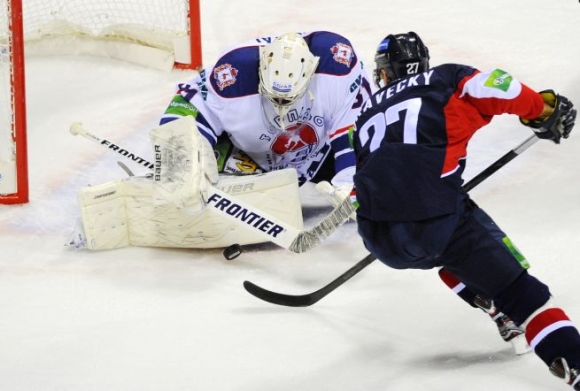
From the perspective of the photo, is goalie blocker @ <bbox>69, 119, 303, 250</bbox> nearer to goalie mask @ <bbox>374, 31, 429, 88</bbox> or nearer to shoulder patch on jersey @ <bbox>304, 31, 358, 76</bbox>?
shoulder patch on jersey @ <bbox>304, 31, 358, 76</bbox>

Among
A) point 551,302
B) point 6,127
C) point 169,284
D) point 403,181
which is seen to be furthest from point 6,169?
point 551,302

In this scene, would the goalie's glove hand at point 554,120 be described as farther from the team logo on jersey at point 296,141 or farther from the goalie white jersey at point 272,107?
the team logo on jersey at point 296,141

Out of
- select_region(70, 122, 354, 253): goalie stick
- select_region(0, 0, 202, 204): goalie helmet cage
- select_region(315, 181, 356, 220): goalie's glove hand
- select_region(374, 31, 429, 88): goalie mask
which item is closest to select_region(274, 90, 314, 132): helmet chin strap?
select_region(315, 181, 356, 220): goalie's glove hand

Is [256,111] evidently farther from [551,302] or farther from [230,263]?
[551,302]

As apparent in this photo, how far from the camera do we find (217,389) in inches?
105

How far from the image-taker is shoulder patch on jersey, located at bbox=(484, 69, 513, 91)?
7.89 feet

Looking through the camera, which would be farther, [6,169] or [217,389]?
[6,169]

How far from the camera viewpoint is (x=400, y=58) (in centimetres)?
276

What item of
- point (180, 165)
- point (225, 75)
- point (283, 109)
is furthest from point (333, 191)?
point (180, 165)

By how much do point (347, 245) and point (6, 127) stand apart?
4.37ft

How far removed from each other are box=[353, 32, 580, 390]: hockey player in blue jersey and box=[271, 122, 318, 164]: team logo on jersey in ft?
4.10

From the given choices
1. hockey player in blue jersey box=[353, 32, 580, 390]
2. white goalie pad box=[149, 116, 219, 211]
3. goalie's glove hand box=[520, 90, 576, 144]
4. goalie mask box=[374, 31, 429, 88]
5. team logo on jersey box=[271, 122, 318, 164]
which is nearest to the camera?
hockey player in blue jersey box=[353, 32, 580, 390]

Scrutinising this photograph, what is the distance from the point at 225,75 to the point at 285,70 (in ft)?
0.96

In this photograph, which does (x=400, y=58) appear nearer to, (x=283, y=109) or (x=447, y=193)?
(x=447, y=193)
